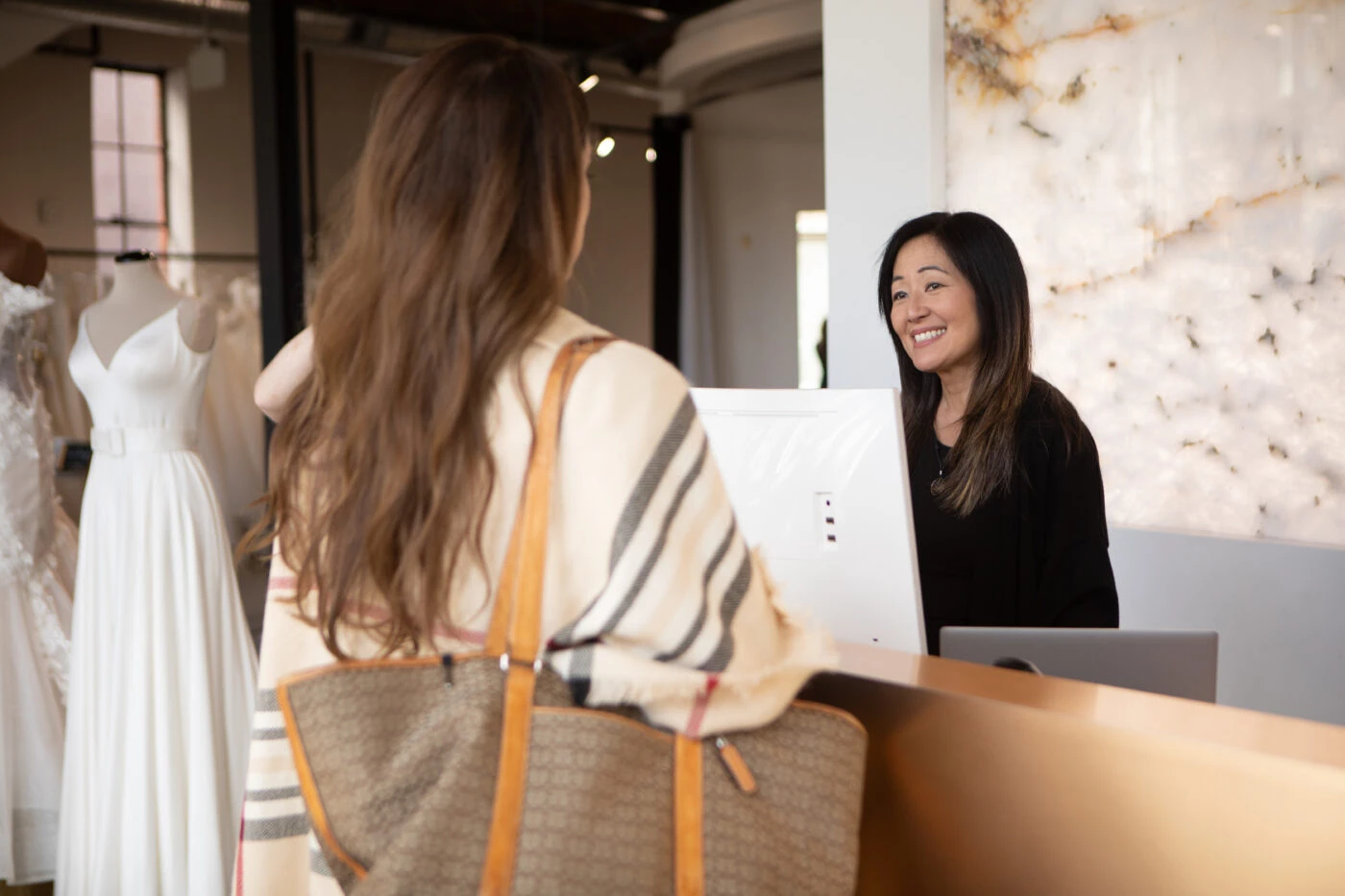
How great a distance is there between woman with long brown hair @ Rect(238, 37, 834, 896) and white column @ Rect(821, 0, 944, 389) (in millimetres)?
2374

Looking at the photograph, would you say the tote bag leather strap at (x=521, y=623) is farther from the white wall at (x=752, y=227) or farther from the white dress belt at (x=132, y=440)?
the white wall at (x=752, y=227)

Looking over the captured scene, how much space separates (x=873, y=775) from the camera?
1.22m

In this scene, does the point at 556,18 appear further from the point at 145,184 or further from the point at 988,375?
the point at 988,375

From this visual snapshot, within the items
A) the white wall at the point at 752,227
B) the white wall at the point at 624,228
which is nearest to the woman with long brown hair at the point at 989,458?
the white wall at the point at 752,227

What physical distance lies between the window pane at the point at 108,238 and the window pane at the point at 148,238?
7 cm

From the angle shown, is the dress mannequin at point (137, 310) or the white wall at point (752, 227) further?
the white wall at point (752, 227)

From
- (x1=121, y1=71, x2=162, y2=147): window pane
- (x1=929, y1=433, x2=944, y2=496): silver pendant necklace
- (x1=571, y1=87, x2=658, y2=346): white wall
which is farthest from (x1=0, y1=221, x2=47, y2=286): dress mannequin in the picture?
(x1=571, y1=87, x2=658, y2=346): white wall

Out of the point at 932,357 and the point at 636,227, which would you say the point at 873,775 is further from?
the point at 636,227

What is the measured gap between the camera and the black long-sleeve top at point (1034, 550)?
1993 mm

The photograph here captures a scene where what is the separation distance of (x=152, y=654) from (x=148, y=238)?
18.0ft

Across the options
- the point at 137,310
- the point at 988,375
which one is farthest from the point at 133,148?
the point at 988,375

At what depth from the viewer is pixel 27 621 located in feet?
10.4

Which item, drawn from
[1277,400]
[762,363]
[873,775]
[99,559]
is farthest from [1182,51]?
[762,363]

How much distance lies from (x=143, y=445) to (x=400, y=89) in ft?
7.95
